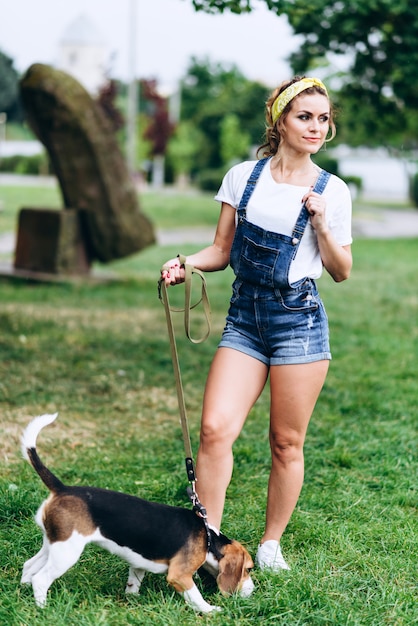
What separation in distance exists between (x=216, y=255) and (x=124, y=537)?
1182 mm

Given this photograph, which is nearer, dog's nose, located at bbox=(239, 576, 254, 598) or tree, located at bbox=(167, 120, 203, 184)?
dog's nose, located at bbox=(239, 576, 254, 598)

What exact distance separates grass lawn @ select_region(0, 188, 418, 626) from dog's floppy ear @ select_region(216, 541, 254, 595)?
0.18 ft

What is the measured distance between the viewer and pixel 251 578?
3271mm

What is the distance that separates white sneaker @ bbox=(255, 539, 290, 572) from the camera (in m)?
3.38

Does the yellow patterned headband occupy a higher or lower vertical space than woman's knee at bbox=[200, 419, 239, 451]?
higher

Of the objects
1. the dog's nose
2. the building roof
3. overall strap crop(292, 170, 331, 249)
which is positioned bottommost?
the building roof

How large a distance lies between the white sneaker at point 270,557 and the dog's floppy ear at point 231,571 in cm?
28

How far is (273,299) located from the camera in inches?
128

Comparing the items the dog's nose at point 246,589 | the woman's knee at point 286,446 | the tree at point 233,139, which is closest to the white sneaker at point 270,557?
the dog's nose at point 246,589

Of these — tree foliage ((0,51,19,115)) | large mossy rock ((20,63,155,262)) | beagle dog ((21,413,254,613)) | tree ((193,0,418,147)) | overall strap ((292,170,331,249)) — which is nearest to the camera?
beagle dog ((21,413,254,613))

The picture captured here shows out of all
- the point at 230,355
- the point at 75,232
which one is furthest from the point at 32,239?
the point at 230,355

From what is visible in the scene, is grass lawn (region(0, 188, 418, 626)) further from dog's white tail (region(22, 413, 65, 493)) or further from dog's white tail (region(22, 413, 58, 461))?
dog's white tail (region(22, 413, 58, 461))

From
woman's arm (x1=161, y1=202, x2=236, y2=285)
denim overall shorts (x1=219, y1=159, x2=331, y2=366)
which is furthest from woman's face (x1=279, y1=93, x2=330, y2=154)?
woman's arm (x1=161, y1=202, x2=236, y2=285)

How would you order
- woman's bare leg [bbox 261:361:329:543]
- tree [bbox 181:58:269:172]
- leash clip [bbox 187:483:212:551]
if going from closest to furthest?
1. leash clip [bbox 187:483:212:551]
2. woman's bare leg [bbox 261:361:329:543]
3. tree [bbox 181:58:269:172]
